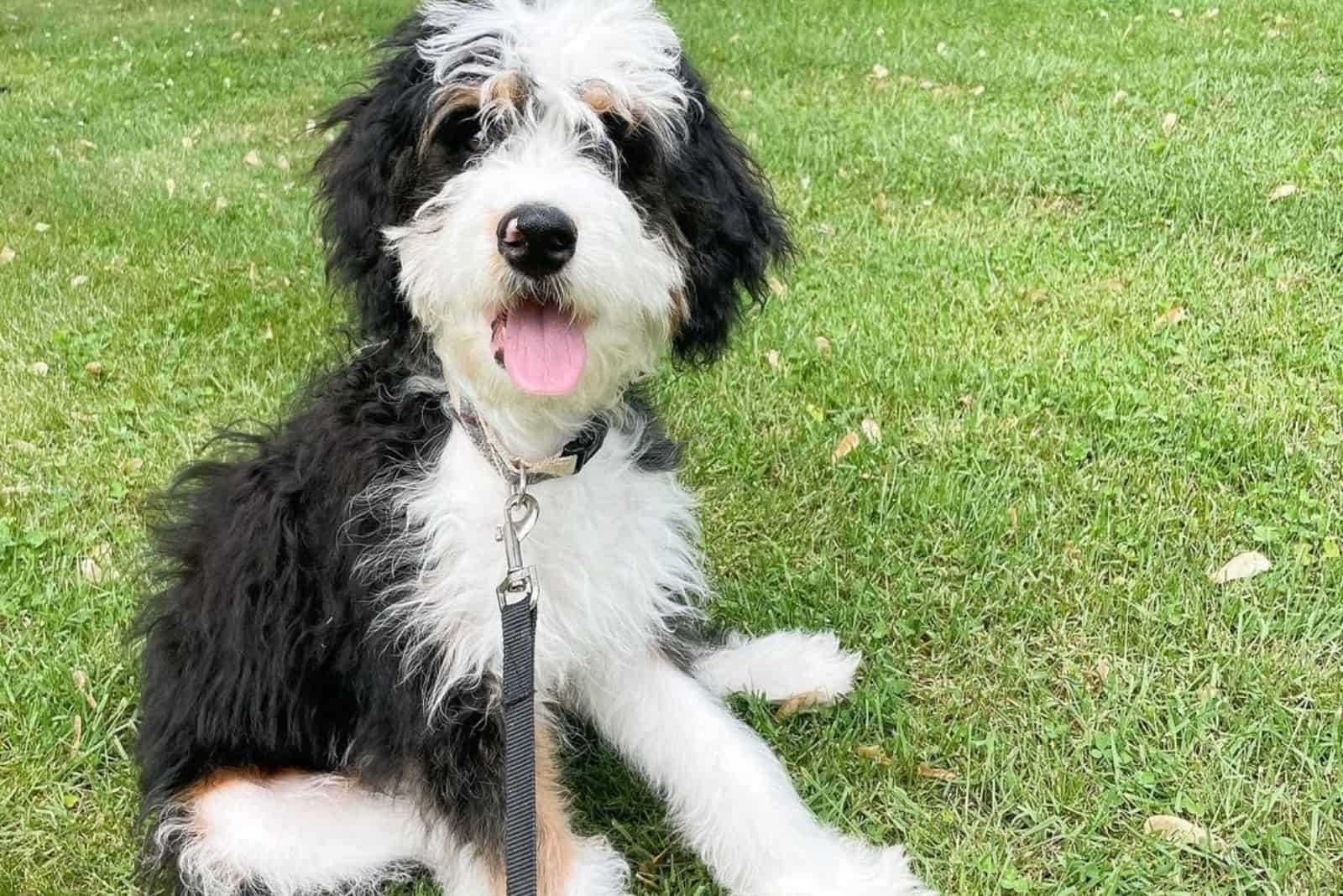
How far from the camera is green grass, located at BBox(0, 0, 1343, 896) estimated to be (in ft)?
9.04

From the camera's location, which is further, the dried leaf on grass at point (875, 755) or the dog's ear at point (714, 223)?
the dried leaf on grass at point (875, 755)

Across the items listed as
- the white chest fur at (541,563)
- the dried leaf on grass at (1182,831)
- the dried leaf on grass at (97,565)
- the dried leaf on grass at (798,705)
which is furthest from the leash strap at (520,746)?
the dried leaf on grass at (97,565)

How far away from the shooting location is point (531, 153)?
2168 mm

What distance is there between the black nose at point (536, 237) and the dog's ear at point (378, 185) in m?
0.32

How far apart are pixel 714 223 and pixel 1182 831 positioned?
1753 mm

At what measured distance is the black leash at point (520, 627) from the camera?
1.92 meters

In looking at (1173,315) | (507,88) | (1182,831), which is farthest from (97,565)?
(1173,315)

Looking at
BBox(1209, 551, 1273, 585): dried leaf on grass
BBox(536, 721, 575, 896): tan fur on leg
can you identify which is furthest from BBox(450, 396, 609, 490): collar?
BBox(1209, 551, 1273, 585): dried leaf on grass

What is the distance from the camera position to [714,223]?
2.37 metres

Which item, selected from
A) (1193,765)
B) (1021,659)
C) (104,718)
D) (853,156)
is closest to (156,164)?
(853,156)

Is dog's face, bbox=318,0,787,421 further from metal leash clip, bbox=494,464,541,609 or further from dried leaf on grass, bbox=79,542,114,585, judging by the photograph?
dried leaf on grass, bbox=79,542,114,585

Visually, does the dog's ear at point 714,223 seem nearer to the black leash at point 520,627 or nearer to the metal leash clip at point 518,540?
the black leash at point 520,627

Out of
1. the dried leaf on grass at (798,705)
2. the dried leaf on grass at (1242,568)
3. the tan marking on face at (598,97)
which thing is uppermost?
the tan marking on face at (598,97)

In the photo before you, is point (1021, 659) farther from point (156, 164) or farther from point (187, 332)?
point (156, 164)
